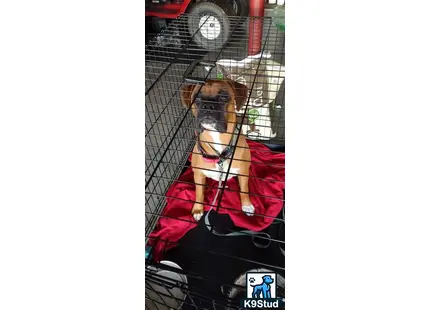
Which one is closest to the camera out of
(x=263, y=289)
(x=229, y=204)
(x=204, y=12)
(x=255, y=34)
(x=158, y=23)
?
(x=263, y=289)

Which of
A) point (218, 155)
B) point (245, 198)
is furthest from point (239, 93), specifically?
point (245, 198)

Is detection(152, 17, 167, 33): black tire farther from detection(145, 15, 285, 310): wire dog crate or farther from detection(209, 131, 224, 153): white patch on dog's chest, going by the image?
detection(209, 131, 224, 153): white patch on dog's chest

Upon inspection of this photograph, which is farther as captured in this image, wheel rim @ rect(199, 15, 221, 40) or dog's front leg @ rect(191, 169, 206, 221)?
wheel rim @ rect(199, 15, 221, 40)

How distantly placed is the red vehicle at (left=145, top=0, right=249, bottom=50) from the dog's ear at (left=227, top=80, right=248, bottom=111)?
0.48 m

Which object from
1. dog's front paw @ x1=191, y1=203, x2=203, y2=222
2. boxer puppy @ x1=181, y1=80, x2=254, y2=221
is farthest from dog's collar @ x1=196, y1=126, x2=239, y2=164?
dog's front paw @ x1=191, y1=203, x2=203, y2=222

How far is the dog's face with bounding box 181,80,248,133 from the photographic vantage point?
1.20 metres

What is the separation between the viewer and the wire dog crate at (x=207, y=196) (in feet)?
3.26

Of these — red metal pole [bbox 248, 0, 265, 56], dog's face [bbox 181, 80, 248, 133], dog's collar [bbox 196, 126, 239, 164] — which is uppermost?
red metal pole [bbox 248, 0, 265, 56]

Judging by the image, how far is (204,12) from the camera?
6.44ft

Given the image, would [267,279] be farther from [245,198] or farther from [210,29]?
[210,29]

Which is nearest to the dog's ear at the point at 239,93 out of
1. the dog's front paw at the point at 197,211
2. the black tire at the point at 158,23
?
the dog's front paw at the point at 197,211

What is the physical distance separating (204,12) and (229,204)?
3.81 feet

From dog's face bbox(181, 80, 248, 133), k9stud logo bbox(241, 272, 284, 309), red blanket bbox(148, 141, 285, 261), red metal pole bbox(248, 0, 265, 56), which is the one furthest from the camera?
red metal pole bbox(248, 0, 265, 56)
